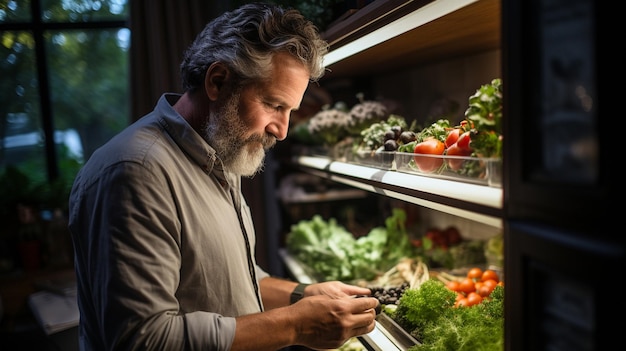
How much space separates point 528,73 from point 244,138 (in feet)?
3.47

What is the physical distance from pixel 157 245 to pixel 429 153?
873mm

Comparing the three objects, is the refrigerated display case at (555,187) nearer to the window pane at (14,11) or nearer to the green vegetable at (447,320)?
the green vegetable at (447,320)

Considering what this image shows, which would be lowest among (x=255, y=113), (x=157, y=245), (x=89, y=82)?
(x=157, y=245)

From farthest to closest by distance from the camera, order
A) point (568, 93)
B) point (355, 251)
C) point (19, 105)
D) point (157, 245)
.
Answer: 1. point (19, 105)
2. point (355, 251)
3. point (157, 245)
4. point (568, 93)

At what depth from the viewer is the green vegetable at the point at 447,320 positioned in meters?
1.47

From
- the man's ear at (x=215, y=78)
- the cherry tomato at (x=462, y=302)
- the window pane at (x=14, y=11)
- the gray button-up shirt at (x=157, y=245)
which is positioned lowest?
the cherry tomato at (x=462, y=302)

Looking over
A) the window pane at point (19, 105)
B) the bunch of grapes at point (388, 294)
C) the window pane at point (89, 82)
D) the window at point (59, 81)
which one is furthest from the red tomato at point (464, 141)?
the window pane at point (19, 105)

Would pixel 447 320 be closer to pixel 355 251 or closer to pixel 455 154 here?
pixel 455 154

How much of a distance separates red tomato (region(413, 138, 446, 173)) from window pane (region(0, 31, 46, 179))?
3673mm

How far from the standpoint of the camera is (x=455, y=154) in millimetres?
1424

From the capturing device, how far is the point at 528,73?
92cm

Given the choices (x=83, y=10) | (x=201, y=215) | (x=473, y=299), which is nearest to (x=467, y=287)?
(x=473, y=299)

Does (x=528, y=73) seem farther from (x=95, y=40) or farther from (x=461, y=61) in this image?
(x=95, y=40)

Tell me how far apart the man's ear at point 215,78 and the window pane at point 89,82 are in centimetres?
280
